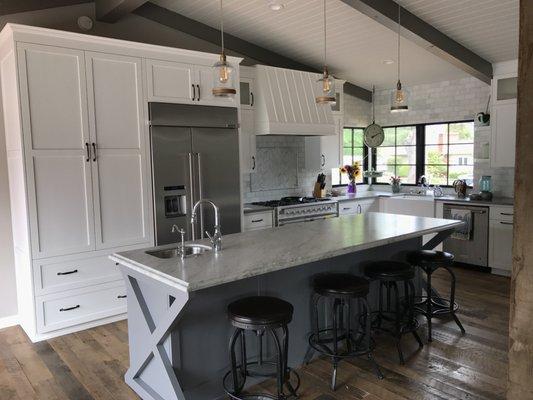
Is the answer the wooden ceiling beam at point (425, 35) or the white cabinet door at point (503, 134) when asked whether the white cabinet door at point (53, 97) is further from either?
the white cabinet door at point (503, 134)

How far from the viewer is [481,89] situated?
19.8 ft

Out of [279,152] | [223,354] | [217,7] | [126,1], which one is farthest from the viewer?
[279,152]

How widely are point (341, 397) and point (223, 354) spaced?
0.79 m

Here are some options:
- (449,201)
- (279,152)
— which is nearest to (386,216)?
(449,201)

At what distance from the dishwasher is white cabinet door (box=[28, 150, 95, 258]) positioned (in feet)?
A: 14.4

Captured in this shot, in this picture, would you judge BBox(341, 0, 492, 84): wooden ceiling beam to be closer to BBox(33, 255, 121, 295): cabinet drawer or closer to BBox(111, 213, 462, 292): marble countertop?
BBox(111, 213, 462, 292): marble countertop

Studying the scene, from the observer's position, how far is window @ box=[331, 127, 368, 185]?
7.31m

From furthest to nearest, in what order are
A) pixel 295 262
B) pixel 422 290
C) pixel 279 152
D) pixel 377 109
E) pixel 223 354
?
pixel 377 109, pixel 279 152, pixel 422 290, pixel 223 354, pixel 295 262

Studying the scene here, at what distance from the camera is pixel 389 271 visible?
3.29 meters

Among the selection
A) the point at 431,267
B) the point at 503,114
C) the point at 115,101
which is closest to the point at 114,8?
the point at 115,101

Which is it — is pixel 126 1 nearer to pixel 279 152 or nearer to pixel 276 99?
pixel 276 99

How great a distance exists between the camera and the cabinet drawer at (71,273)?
3.70 metres

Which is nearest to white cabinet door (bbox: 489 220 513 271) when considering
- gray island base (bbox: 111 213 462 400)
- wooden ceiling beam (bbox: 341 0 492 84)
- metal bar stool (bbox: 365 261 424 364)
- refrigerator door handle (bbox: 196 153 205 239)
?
wooden ceiling beam (bbox: 341 0 492 84)

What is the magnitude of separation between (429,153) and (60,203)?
537 centimetres
